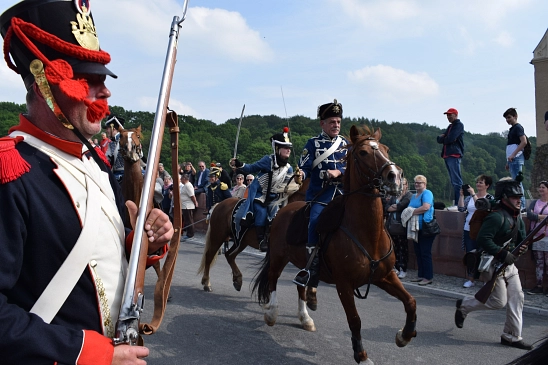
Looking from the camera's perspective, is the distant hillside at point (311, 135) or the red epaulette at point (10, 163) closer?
the red epaulette at point (10, 163)

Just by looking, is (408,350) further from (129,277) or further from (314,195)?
(129,277)

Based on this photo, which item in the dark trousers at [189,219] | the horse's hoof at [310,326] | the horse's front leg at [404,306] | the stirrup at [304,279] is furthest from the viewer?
the dark trousers at [189,219]

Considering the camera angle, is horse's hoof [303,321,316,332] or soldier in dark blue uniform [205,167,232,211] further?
soldier in dark blue uniform [205,167,232,211]

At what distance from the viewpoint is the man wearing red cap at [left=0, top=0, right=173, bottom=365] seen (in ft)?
4.94

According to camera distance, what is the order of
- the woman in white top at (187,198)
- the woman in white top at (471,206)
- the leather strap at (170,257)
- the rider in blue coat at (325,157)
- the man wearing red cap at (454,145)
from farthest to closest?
the woman in white top at (187,198), the man wearing red cap at (454,145), the woman in white top at (471,206), the rider in blue coat at (325,157), the leather strap at (170,257)

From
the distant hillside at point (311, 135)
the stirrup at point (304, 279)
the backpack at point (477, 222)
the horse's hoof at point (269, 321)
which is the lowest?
the horse's hoof at point (269, 321)

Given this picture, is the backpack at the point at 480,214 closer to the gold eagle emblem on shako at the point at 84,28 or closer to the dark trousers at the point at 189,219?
the gold eagle emblem on shako at the point at 84,28

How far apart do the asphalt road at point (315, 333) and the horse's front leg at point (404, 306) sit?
300 mm

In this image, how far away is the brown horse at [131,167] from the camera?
20.9 feet

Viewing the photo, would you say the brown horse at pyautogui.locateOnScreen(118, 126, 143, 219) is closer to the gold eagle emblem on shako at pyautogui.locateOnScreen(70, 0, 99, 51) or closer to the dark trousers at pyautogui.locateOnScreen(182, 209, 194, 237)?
the gold eagle emblem on shako at pyautogui.locateOnScreen(70, 0, 99, 51)

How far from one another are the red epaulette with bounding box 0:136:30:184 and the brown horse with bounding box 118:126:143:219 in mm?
4731

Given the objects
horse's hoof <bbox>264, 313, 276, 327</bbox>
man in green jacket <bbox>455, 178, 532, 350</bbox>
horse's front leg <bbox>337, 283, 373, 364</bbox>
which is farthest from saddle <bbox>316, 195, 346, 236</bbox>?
man in green jacket <bbox>455, 178, 532, 350</bbox>

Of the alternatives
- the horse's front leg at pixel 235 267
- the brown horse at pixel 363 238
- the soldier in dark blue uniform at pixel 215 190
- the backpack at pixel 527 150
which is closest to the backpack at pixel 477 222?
the brown horse at pixel 363 238

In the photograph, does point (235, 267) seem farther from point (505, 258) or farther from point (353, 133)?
point (505, 258)
